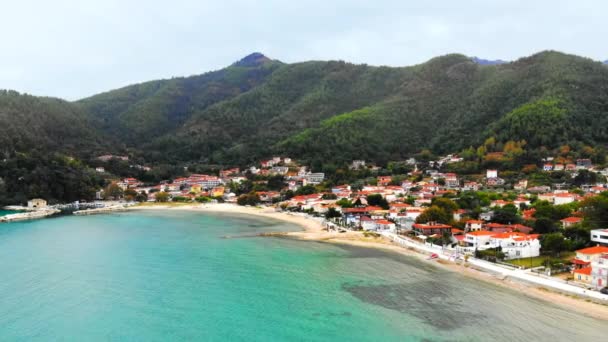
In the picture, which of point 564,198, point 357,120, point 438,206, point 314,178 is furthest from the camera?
point 357,120

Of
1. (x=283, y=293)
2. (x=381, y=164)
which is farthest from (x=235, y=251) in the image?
(x=381, y=164)

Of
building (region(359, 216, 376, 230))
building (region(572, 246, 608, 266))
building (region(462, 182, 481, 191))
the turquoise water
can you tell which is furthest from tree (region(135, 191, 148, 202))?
building (region(572, 246, 608, 266))

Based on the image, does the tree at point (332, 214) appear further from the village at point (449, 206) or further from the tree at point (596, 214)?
the tree at point (596, 214)

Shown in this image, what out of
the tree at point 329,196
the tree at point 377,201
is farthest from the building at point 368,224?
the tree at point 329,196

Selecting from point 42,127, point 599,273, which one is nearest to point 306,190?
point 599,273

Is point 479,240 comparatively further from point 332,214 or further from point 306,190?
Answer: point 306,190

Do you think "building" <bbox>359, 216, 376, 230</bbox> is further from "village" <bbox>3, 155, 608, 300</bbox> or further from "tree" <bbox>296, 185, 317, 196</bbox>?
"tree" <bbox>296, 185, 317, 196</bbox>
